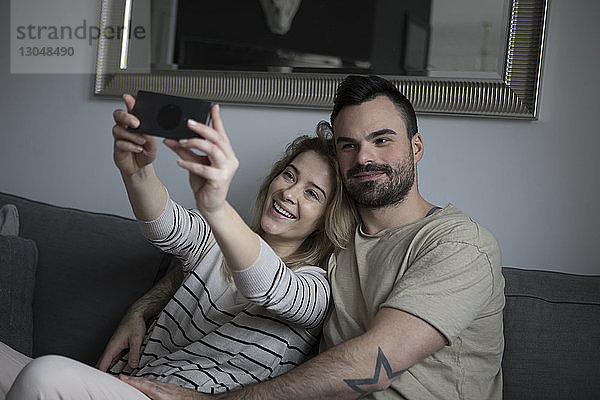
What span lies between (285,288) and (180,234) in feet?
1.20

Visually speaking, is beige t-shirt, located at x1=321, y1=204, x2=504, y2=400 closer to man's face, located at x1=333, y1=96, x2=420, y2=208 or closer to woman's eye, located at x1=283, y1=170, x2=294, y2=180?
man's face, located at x1=333, y1=96, x2=420, y2=208

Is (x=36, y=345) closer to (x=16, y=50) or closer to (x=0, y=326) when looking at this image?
(x=0, y=326)

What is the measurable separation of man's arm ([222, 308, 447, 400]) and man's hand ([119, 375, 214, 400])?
20 cm

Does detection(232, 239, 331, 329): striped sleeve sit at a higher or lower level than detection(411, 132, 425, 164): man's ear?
lower

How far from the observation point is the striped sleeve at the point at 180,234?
1.58m

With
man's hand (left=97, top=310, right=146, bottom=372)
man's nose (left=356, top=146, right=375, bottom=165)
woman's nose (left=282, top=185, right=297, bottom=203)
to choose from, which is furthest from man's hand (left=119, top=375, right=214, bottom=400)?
man's nose (left=356, top=146, right=375, bottom=165)

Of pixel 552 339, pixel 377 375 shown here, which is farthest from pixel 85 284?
pixel 552 339

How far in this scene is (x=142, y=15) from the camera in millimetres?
2426

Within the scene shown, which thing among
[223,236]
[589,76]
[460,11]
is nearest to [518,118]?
[589,76]

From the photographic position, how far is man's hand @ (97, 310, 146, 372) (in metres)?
1.73

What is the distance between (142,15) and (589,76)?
149cm

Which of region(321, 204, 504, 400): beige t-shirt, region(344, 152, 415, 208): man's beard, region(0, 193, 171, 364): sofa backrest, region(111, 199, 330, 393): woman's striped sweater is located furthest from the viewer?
region(0, 193, 171, 364): sofa backrest

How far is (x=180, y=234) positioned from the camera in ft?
5.38

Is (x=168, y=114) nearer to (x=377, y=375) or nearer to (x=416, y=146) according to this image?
(x=377, y=375)
